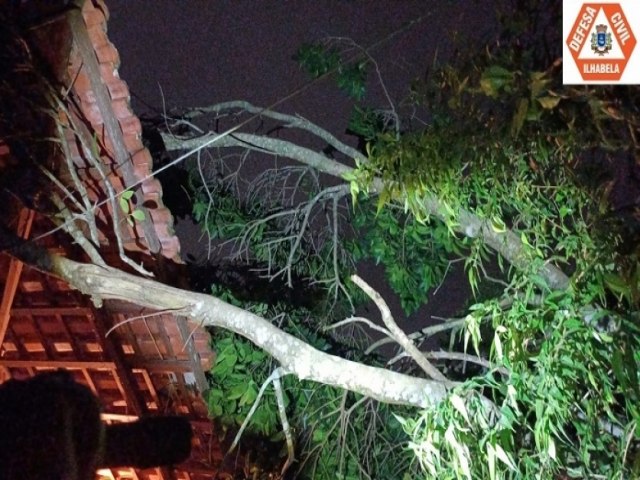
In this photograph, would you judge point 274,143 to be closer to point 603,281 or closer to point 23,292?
point 23,292

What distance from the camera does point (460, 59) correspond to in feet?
8.36

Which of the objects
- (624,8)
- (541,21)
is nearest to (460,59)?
(541,21)

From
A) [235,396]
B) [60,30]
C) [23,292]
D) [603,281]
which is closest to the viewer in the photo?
[603,281]

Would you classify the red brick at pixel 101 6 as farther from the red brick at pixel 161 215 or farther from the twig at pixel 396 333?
the twig at pixel 396 333

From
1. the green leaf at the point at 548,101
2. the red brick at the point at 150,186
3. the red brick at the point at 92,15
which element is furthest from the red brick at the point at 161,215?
the green leaf at the point at 548,101

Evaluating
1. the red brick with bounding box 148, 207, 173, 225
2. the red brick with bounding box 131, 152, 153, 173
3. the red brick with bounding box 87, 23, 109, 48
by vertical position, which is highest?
the red brick with bounding box 87, 23, 109, 48

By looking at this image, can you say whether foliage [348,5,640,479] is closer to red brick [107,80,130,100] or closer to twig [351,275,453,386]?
twig [351,275,453,386]

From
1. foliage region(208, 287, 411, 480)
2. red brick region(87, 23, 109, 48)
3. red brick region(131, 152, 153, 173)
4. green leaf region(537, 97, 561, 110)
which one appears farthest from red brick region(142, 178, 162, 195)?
green leaf region(537, 97, 561, 110)

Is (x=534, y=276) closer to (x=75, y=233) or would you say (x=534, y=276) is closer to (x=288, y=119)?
(x=75, y=233)

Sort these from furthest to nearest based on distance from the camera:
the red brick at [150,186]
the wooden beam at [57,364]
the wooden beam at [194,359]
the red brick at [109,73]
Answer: the wooden beam at [57,364] → the wooden beam at [194,359] → the red brick at [150,186] → the red brick at [109,73]

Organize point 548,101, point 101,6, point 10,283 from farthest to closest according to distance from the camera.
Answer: point 10,283 → point 101,6 → point 548,101

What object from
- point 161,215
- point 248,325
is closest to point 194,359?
point 161,215

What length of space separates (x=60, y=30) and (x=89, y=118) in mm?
507

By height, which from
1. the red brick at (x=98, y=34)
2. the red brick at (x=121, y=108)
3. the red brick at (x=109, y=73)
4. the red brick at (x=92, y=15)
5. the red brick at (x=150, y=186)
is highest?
the red brick at (x=92, y=15)
